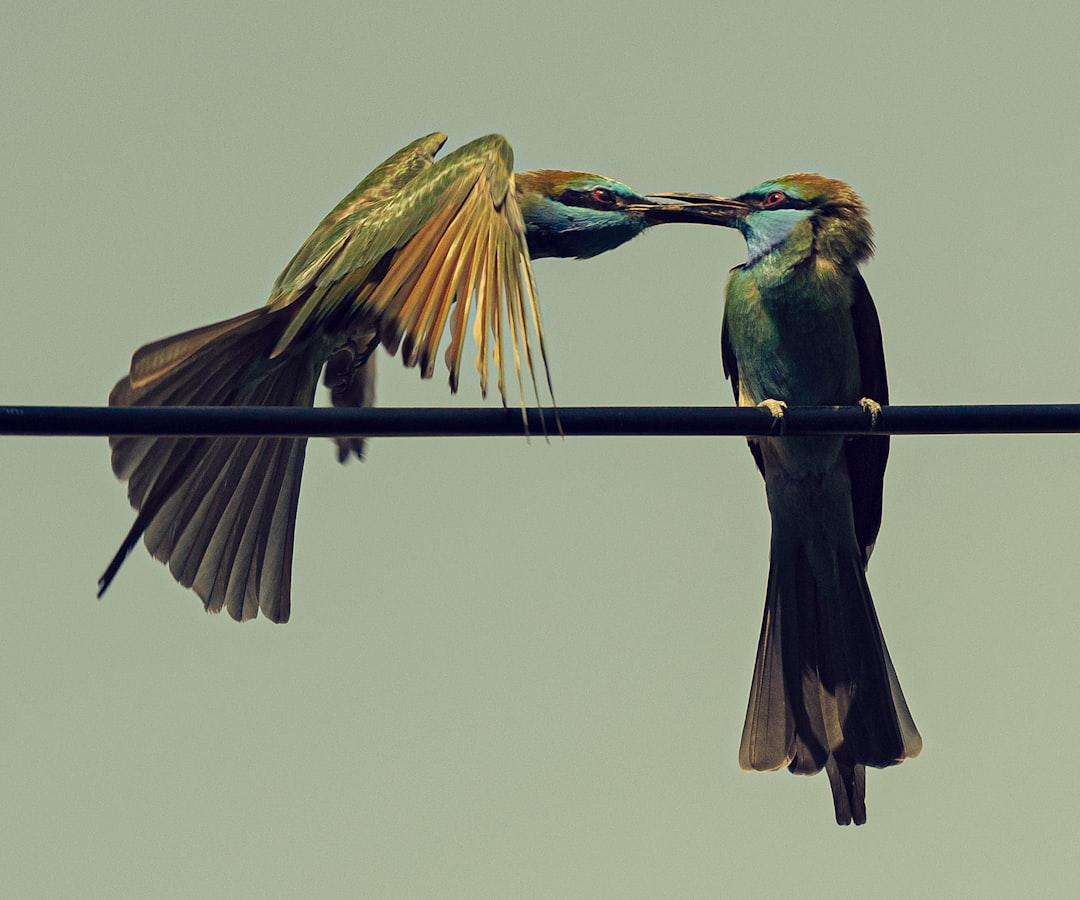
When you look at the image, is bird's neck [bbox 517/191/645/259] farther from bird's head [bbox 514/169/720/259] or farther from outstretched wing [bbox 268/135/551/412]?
outstretched wing [bbox 268/135/551/412]

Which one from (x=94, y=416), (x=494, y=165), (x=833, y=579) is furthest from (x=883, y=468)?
(x=94, y=416)

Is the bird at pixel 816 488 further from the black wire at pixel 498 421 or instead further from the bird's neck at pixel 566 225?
the black wire at pixel 498 421

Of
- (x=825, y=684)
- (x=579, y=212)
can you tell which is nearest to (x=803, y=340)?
(x=579, y=212)

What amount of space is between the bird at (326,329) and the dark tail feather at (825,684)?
1.24 m

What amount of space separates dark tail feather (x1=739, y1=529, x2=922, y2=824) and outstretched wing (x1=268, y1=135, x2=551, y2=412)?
67.7 inches

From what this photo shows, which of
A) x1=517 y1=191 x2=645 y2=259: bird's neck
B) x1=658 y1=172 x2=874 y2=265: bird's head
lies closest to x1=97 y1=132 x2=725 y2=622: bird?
x1=517 y1=191 x2=645 y2=259: bird's neck

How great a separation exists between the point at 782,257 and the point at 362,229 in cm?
137

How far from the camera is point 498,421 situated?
3373 mm

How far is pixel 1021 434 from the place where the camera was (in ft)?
11.4

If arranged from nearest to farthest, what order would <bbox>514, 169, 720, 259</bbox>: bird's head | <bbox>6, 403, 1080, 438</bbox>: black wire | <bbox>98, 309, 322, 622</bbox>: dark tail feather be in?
<bbox>6, 403, 1080, 438</bbox>: black wire
<bbox>98, 309, 322, 622</bbox>: dark tail feather
<bbox>514, 169, 720, 259</bbox>: bird's head

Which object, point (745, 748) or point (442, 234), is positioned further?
point (745, 748)

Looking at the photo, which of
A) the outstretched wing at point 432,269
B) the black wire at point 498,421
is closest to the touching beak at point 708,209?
the outstretched wing at point 432,269

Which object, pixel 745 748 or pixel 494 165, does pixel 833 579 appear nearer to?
pixel 745 748

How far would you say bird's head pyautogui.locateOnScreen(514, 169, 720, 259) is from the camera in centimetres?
529
